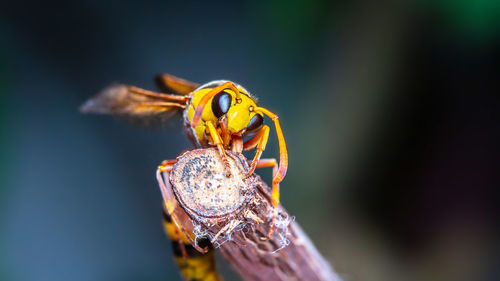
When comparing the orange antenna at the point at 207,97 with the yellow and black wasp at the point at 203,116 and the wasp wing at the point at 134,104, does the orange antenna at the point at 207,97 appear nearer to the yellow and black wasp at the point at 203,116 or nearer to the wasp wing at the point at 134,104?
the yellow and black wasp at the point at 203,116

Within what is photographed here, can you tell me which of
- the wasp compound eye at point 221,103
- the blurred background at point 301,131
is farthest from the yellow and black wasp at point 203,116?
the blurred background at point 301,131

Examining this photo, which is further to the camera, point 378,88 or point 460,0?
point 378,88

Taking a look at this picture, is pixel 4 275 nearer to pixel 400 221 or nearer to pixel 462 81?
pixel 400 221

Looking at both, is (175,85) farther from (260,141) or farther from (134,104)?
(260,141)

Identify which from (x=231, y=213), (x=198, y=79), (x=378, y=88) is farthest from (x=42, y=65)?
(x=231, y=213)

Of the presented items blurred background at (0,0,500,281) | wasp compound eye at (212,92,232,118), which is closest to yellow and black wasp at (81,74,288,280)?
wasp compound eye at (212,92,232,118)

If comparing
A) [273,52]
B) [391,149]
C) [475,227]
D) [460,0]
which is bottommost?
[475,227]

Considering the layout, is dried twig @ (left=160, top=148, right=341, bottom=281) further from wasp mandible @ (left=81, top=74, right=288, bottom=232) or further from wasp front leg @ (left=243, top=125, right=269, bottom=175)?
wasp front leg @ (left=243, top=125, right=269, bottom=175)
